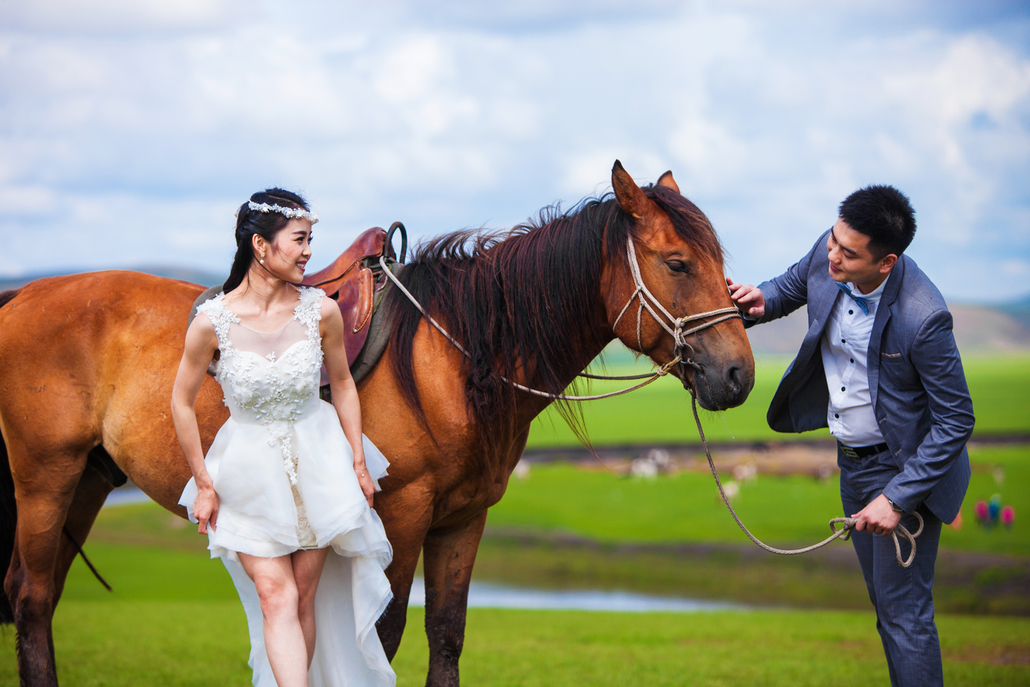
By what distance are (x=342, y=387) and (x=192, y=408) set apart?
560 millimetres

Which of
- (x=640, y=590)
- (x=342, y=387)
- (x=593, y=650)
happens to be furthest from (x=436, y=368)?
(x=640, y=590)

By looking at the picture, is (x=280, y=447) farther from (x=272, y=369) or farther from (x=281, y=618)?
(x=281, y=618)

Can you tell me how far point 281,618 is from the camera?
271 centimetres

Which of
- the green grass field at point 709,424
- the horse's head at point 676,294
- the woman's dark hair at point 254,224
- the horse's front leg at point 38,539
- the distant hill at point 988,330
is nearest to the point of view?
the woman's dark hair at point 254,224

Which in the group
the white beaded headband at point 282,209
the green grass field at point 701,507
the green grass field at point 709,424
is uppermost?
the white beaded headband at point 282,209

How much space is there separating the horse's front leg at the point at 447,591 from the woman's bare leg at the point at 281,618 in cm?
84

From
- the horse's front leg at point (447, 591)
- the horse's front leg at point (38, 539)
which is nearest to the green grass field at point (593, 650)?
the horse's front leg at point (38, 539)

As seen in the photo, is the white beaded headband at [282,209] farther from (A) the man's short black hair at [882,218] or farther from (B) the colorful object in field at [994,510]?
(B) the colorful object in field at [994,510]

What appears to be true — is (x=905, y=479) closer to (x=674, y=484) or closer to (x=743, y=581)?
(x=743, y=581)

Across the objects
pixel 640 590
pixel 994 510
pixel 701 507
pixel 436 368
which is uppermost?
pixel 436 368

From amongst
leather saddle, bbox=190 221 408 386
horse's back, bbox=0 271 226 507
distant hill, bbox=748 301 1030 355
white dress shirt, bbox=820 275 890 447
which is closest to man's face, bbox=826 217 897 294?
white dress shirt, bbox=820 275 890 447

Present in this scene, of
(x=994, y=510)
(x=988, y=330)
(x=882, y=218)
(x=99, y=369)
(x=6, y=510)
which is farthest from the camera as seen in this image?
(x=988, y=330)

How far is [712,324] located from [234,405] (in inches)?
74.4

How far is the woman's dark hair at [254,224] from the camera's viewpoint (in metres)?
2.79
